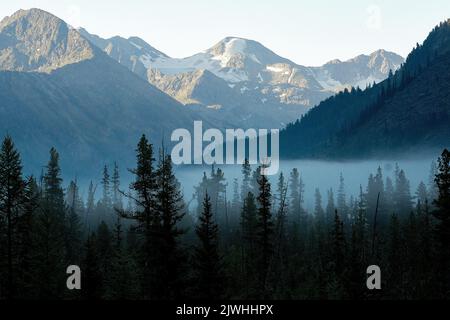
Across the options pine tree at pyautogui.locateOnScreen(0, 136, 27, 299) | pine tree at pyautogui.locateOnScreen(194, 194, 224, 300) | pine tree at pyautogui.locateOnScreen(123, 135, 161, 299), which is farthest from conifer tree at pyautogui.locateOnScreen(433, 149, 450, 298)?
pine tree at pyautogui.locateOnScreen(0, 136, 27, 299)

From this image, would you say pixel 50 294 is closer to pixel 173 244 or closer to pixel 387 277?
pixel 173 244

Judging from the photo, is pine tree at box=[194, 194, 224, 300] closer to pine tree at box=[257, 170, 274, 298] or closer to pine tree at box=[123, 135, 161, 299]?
pine tree at box=[123, 135, 161, 299]

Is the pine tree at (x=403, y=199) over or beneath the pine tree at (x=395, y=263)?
over

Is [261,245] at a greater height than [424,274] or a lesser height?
greater

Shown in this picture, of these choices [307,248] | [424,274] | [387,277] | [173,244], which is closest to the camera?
[173,244]

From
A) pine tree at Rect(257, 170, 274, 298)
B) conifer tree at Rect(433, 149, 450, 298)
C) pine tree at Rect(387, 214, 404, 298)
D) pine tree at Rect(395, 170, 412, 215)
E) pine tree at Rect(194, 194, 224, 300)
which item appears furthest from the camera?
pine tree at Rect(395, 170, 412, 215)

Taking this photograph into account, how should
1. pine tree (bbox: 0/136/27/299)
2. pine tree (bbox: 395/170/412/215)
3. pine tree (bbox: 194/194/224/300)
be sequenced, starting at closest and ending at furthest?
pine tree (bbox: 194/194/224/300) < pine tree (bbox: 0/136/27/299) < pine tree (bbox: 395/170/412/215)

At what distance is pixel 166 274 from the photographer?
3784 cm

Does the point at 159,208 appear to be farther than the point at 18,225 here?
No

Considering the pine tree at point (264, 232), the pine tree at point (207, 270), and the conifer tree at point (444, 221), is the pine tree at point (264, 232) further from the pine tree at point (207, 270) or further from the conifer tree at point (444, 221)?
the conifer tree at point (444, 221)

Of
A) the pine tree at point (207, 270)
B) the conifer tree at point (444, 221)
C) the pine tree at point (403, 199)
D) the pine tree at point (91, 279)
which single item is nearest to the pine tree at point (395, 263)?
the conifer tree at point (444, 221)

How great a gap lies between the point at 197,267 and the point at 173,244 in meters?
3.04
